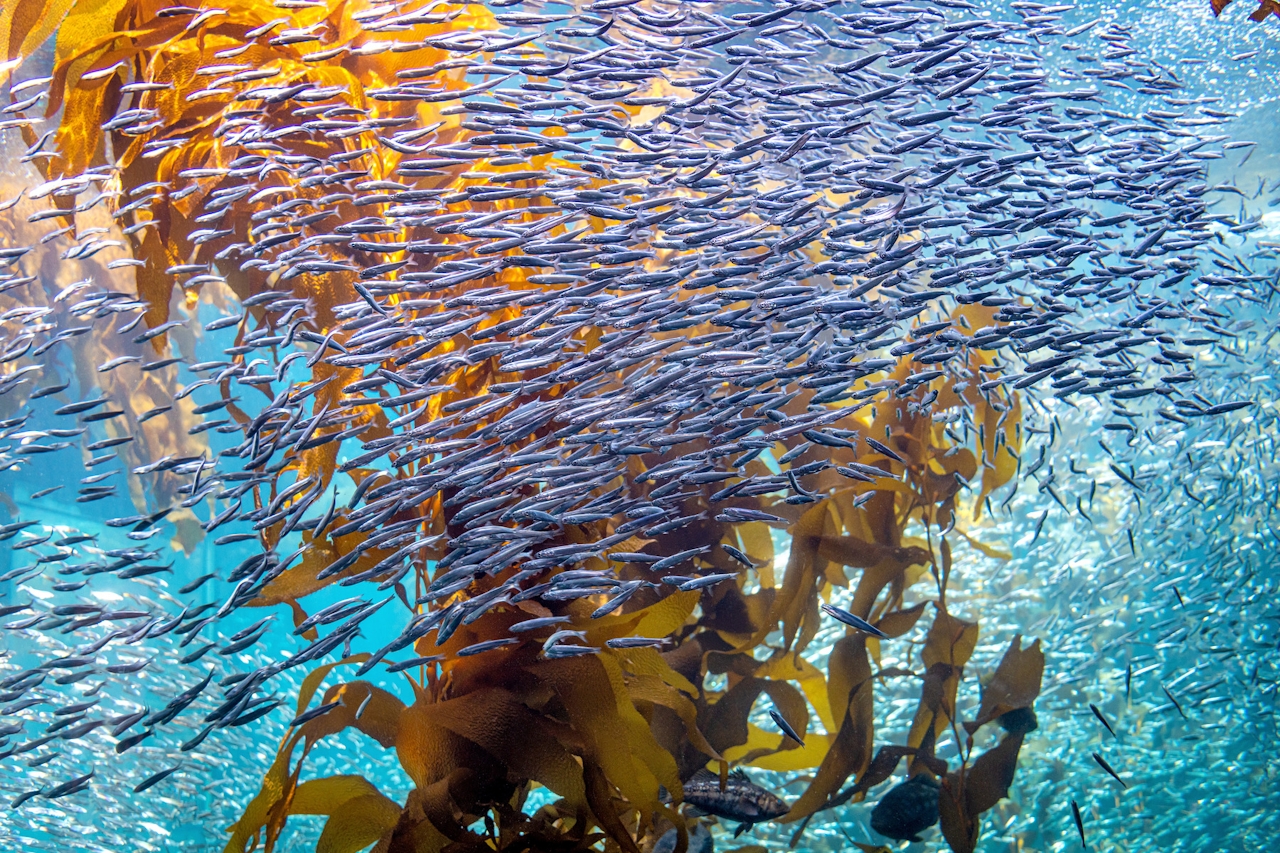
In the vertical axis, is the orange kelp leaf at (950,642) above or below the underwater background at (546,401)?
below

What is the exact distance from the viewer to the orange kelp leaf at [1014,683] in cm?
366

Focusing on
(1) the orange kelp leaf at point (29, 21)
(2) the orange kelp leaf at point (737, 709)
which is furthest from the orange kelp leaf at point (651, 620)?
(1) the orange kelp leaf at point (29, 21)

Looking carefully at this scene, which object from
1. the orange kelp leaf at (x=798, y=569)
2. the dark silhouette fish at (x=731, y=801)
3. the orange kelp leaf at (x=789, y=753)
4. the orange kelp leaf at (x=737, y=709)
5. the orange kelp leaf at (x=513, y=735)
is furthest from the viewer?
the orange kelp leaf at (x=789, y=753)

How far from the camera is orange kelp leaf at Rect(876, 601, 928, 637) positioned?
3842 millimetres

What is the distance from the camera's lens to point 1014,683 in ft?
12.1

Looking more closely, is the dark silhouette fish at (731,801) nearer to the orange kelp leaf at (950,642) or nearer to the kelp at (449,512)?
the kelp at (449,512)

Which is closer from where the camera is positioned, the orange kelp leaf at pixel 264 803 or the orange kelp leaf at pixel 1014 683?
the orange kelp leaf at pixel 264 803

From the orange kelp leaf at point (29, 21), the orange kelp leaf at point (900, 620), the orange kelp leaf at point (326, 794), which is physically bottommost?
the orange kelp leaf at point (900, 620)

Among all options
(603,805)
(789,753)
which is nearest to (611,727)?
(603,805)

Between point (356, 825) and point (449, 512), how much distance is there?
50.5 inches

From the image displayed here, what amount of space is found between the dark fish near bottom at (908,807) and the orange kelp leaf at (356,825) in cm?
237

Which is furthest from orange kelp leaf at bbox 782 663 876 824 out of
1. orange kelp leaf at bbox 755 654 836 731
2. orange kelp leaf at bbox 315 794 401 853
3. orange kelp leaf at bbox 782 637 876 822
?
orange kelp leaf at bbox 315 794 401 853

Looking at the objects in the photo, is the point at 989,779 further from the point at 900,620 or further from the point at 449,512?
the point at 449,512

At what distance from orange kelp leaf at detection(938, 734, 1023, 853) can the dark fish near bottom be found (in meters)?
0.05
